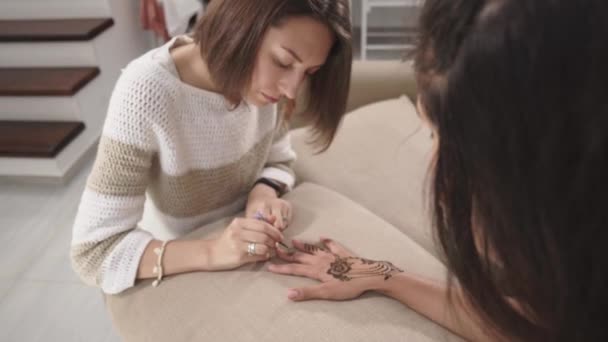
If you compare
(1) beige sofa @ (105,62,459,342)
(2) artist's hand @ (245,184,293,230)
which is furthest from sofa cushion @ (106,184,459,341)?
(2) artist's hand @ (245,184,293,230)

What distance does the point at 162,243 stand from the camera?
0.92 m

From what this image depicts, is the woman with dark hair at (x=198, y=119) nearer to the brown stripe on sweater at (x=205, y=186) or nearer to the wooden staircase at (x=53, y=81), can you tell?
the brown stripe on sweater at (x=205, y=186)

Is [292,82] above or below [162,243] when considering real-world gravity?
above

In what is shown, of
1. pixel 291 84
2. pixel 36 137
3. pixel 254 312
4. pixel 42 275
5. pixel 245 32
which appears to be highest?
pixel 245 32

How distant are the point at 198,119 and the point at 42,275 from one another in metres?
1.17

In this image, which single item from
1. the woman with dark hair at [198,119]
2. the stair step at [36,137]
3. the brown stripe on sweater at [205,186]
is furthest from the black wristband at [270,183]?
the stair step at [36,137]

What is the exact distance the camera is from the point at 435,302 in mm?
825

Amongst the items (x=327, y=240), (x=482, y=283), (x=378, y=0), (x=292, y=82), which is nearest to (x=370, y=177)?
(x=327, y=240)

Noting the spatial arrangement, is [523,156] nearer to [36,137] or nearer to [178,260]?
[178,260]

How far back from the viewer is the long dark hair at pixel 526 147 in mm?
415

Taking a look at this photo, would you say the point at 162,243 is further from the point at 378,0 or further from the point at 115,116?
the point at 378,0

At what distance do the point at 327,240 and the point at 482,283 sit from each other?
399mm

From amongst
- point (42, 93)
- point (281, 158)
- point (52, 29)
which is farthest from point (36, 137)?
point (281, 158)

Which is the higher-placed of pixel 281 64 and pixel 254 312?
pixel 281 64
